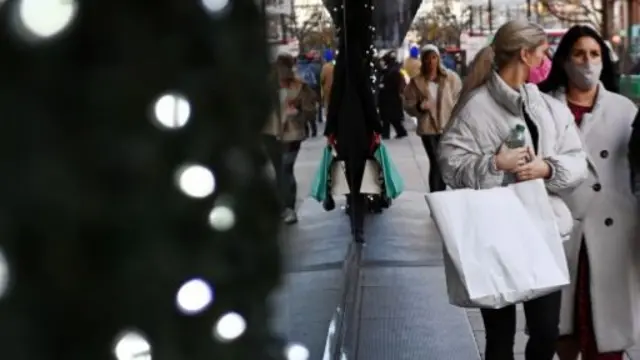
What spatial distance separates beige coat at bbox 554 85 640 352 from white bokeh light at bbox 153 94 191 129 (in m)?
3.52

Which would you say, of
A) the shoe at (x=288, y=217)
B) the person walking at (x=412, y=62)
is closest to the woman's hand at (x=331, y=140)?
the person walking at (x=412, y=62)

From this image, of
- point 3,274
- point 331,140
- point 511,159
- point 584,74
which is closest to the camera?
point 3,274

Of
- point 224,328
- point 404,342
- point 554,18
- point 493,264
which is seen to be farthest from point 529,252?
point 554,18

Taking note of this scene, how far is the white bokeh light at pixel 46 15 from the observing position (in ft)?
2.00

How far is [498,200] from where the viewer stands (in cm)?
350

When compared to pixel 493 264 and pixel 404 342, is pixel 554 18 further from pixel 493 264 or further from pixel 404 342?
pixel 493 264

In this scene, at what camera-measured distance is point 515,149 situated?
370cm

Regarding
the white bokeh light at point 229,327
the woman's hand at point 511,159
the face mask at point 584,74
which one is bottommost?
the woman's hand at point 511,159

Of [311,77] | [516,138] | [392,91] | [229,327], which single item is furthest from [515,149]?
[392,91]

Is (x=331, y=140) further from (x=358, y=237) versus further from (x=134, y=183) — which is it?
(x=134, y=183)

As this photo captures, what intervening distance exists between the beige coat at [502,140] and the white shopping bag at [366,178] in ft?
10.2

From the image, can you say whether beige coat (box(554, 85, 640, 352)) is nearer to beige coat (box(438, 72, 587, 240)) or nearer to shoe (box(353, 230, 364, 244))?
beige coat (box(438, 72, 587, 240))

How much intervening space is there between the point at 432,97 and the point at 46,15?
9.05m

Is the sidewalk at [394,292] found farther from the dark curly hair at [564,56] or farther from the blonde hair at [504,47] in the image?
the dark curly hair at [564,56]
